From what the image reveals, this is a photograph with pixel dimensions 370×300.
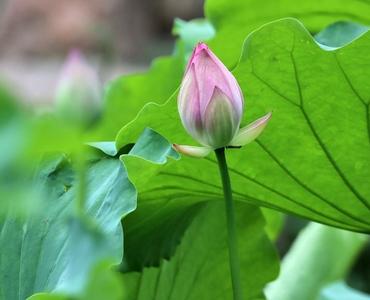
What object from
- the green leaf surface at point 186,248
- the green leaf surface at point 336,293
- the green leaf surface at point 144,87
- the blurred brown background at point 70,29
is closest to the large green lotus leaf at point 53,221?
the green leaf surface at point 186,248

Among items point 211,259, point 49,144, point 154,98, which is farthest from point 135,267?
point 49,144

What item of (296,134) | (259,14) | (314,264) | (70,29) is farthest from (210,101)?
(70,29)

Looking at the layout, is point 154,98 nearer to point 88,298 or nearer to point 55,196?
point 55,196

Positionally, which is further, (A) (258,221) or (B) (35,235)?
(A) (258,221)

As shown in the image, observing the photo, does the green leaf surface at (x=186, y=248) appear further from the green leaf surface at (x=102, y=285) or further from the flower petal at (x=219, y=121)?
the green leaf surface at (x=102, y=285)

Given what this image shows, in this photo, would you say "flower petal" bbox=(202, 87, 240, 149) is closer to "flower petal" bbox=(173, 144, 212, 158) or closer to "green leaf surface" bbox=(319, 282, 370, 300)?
"flower petal" bbox=(173, 144, 212, 158)

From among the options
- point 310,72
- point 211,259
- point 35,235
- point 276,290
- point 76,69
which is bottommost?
point 276,290
